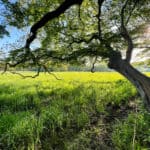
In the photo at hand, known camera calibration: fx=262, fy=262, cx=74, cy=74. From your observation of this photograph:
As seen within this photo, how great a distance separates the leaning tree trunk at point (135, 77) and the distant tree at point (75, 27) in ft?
1.91

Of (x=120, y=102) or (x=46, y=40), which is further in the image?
(x=120, y=102)

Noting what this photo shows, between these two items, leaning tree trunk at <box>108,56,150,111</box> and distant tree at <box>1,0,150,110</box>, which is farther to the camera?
distant tree at <box>1,0,150,110</box>

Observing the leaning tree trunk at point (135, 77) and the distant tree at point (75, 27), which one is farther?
the distant tree at point (75, 27)

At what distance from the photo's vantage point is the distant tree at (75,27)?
784 centimetres

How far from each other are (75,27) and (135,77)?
11.0 ft

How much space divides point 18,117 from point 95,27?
394 cm

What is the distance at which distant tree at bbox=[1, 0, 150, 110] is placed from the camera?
7844 mm

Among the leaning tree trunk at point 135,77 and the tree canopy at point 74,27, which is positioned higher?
the tree canopy at point 74,27

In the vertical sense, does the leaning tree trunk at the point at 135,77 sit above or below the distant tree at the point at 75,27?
below

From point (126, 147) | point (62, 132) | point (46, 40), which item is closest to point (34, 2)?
point (46, 40)

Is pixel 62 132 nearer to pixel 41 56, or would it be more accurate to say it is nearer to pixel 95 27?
pixel 41 56

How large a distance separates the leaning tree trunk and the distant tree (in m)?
0.58

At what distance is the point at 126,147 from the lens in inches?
212

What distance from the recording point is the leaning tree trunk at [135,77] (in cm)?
599
